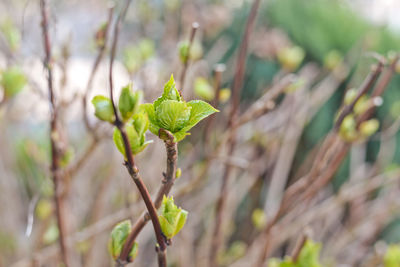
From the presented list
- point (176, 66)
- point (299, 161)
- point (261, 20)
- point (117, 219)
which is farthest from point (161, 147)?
point (261, 20)

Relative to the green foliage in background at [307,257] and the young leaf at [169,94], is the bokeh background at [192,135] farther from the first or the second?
the young leaf at [169,94]

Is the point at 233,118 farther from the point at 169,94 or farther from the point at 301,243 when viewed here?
the point at 169,94

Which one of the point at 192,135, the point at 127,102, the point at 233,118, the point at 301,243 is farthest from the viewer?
the point at 192,135

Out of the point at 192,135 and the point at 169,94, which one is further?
the point at 192,135

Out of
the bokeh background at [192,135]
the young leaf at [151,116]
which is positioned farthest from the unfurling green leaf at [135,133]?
the bokeh background at [192,135]

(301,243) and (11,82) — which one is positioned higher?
(11,82)

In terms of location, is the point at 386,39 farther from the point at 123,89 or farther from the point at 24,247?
the point at 123,89

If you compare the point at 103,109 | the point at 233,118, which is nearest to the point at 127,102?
the point at 103,109
